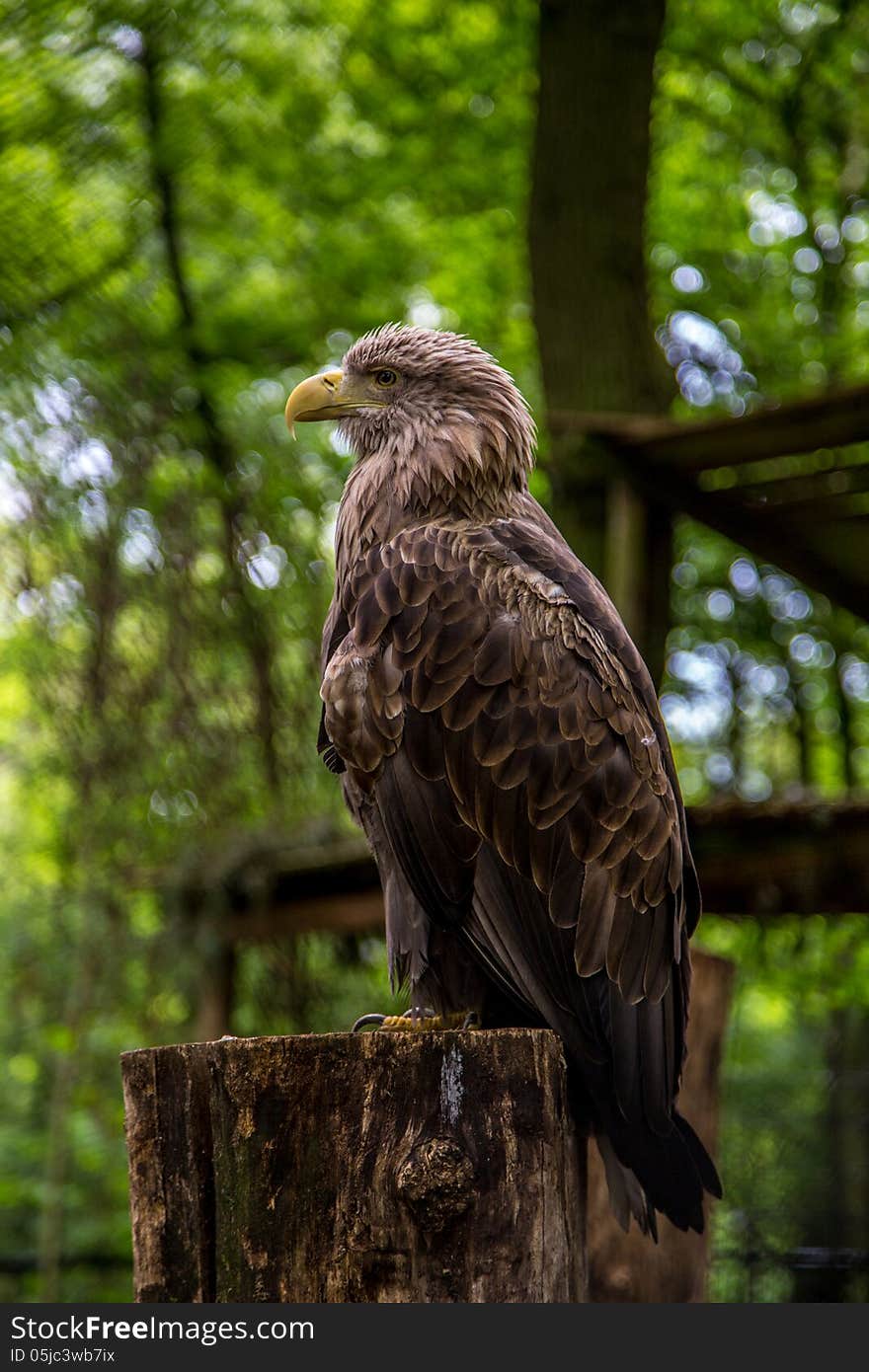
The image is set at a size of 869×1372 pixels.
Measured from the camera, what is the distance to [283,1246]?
8.41 ft

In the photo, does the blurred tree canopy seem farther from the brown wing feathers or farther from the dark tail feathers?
the dark tail feathers

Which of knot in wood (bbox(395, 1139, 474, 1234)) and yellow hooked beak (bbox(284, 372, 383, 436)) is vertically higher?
yellow hooked beak (bbox(284, 372, 383, 436))

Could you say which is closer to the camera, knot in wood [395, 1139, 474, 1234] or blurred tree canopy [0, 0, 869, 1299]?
knot in wood [395, 1139, 474, 1234]

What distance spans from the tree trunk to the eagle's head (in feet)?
10.9

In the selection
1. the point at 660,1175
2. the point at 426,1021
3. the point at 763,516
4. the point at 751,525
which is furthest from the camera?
the point at 751,525

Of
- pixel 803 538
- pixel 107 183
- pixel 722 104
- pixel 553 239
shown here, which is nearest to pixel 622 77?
pixel 553 239

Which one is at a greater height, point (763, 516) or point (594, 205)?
point (594, 205)

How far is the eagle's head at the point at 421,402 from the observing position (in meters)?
3.88

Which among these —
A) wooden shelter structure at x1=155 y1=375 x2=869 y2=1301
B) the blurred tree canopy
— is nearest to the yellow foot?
wooden shelter structure at x1=155 y1=375 x2=869 y2=1301

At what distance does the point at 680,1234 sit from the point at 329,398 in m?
2.96

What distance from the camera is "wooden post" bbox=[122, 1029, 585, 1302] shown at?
250 cm

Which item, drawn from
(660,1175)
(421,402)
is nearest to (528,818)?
(660,1175)

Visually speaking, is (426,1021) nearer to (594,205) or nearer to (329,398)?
(329,398)

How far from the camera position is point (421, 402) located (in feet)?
13.2
